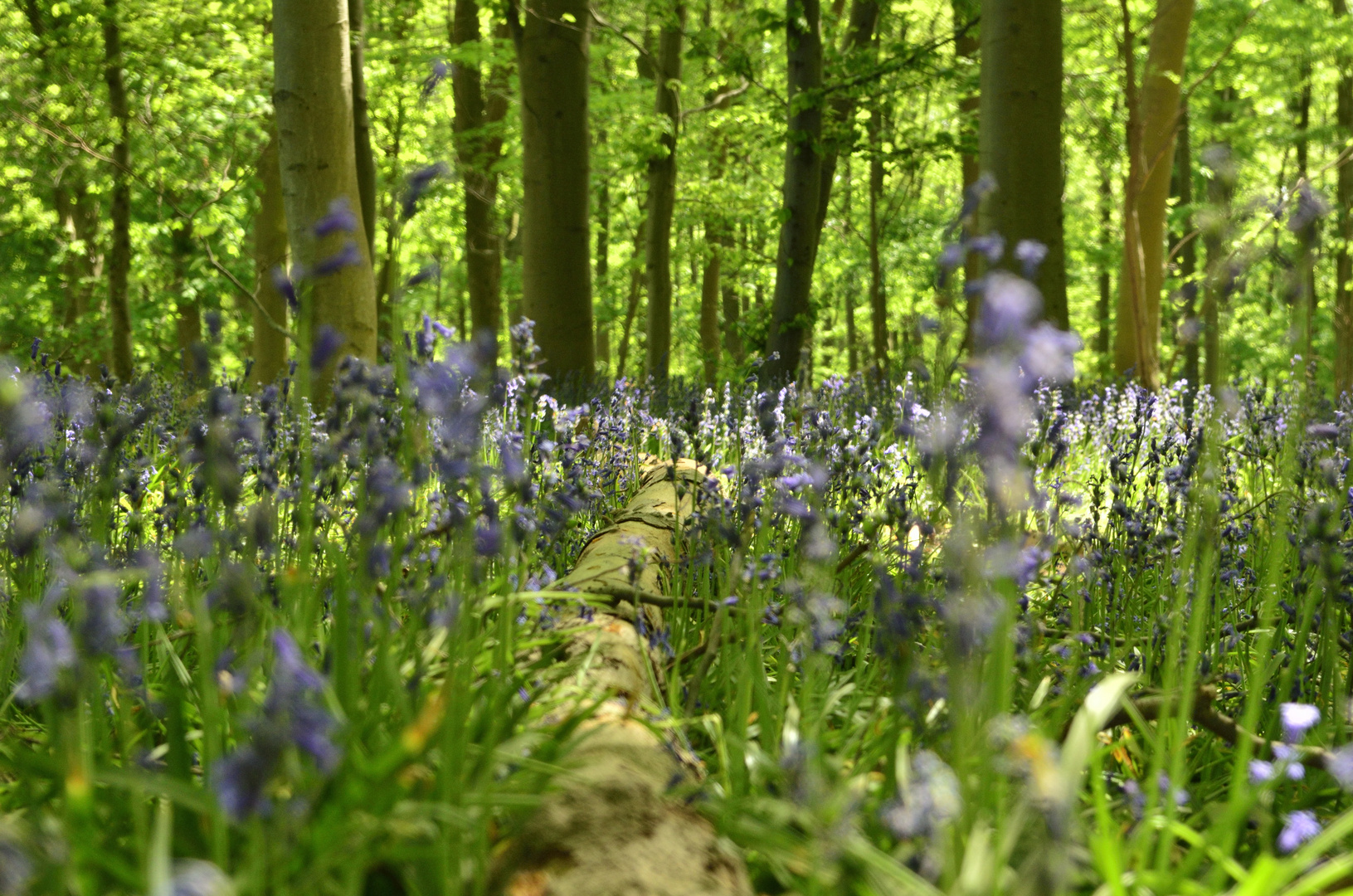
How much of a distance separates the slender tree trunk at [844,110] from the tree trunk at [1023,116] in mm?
2314

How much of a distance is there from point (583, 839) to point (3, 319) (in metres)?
17.2

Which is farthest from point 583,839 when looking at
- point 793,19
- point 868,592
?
point 793,19

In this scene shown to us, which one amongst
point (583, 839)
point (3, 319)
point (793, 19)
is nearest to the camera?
point (583, 839)

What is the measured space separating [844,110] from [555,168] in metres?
3.19

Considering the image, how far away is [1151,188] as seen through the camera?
10.5m

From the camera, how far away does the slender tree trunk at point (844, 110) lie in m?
7.88

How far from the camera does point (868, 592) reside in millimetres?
2816

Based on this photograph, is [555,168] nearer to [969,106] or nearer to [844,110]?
[844,110]

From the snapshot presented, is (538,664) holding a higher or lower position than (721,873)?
higher

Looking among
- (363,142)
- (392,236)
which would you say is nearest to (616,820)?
(392,236)

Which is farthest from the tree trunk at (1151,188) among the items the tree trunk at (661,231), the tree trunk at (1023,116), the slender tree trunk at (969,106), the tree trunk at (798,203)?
the tree trunk at (661,231)

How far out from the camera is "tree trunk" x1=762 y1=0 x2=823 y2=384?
25.0ft

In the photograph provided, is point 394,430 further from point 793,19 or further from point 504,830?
point 793,19

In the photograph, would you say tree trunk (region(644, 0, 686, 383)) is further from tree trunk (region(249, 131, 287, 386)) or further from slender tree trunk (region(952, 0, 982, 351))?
tree trunk (region(249, 131, 287, 386))
